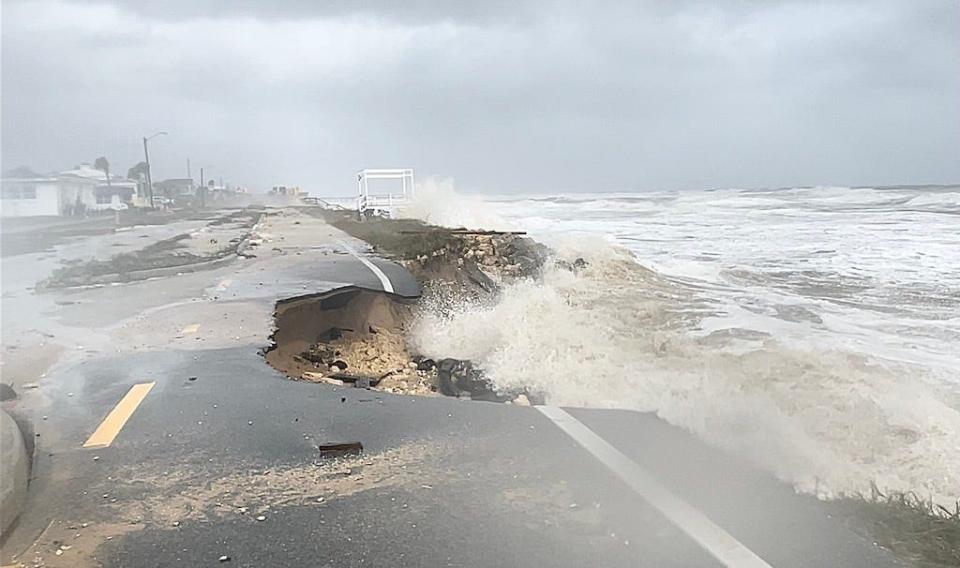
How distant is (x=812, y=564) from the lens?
3.89 m

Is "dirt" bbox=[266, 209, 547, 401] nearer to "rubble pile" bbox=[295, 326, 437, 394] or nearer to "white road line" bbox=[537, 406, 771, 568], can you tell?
"rubble pile" bbox=[295, 326, 437, 394]

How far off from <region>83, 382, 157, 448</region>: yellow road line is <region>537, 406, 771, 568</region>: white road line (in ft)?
10.7

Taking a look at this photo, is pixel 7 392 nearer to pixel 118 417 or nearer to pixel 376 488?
pixel 118 417

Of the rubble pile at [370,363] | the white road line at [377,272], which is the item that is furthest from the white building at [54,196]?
the rubble pile at [370,363]

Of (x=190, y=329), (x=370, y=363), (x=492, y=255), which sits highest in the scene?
(x=190, y=329)

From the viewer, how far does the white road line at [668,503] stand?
3994 millimetres

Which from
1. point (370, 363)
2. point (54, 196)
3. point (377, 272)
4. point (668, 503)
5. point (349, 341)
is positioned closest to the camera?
point (668, 503)

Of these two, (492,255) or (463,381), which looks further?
(492,255)

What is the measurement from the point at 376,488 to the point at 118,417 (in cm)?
282

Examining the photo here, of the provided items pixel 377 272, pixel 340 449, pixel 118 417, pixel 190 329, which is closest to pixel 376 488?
pixel 340 449

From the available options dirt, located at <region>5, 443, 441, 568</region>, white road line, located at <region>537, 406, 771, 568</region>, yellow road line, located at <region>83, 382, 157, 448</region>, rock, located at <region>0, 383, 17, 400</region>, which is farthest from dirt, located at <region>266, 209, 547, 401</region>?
dirt, located at <region>5, 443, 441, 568</region>

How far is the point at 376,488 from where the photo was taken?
503 centimetres

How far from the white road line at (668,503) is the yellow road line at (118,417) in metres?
3.25

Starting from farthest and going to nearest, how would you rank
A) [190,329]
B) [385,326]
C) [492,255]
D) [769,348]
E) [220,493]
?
1. [492,255]
2. [385,326]
3. [190,329]
4. [769,348]
5. [220,493]
